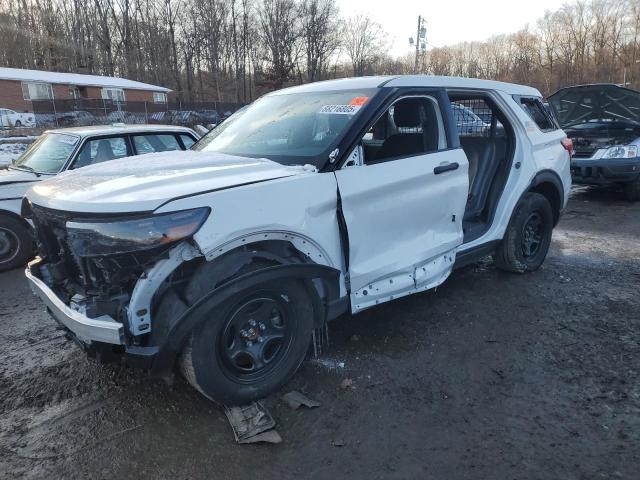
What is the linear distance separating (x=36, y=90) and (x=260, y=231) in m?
45.2

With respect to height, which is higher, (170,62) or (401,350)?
(170,62)

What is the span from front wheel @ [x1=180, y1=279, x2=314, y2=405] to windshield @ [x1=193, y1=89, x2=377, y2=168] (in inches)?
35.6

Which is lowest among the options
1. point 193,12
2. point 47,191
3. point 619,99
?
point 47,191

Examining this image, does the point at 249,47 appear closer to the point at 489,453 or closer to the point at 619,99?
the point at 619,99

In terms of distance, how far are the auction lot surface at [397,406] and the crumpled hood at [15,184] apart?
2184 mm

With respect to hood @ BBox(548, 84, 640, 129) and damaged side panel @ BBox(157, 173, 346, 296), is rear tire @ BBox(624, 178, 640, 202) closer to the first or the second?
hood @ BBox(548, 84, 640, 129)

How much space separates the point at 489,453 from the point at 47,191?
292cm

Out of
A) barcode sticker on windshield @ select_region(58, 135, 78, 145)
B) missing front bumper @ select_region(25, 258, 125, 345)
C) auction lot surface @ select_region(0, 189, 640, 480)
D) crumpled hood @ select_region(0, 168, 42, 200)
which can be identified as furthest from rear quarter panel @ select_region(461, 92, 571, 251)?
crumpled hood @ select_region(0, 168, 42, 200)

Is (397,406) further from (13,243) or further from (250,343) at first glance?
(13,243)

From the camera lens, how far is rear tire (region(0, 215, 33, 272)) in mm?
5812

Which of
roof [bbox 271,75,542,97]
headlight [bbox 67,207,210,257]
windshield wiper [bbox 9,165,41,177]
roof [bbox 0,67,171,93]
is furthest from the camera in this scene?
roof [bbox 0,67,171,93]

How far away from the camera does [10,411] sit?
2.89 meters

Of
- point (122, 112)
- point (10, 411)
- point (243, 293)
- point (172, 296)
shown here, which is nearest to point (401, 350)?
point (243, 293)

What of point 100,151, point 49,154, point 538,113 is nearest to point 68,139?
point 49,154
